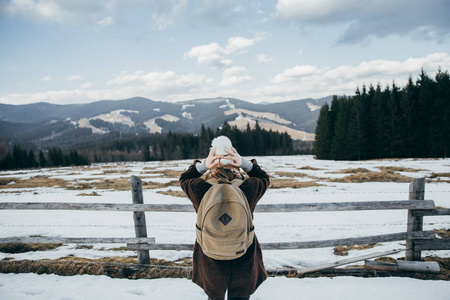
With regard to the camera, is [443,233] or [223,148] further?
[443,233]

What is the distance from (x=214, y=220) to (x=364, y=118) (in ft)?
196

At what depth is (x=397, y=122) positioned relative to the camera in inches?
1900

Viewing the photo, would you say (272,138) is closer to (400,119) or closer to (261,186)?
(400,119)

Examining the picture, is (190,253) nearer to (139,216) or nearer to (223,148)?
(139,216)

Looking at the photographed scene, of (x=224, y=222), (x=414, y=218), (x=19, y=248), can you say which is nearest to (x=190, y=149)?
(x=19, y=248)

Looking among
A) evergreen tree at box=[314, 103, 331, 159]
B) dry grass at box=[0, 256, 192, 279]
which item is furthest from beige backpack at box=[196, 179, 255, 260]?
evergreen tree at box=[314, 103, 331, 159]

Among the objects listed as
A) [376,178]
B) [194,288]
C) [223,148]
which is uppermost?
[223,148]

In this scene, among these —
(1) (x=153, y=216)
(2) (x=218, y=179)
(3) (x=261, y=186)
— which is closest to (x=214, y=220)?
(2) (x=218, y=179)

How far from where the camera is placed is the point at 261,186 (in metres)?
2.51

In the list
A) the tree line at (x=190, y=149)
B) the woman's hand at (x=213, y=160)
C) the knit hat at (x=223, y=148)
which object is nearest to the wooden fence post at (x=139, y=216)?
the woman's hand at (x=213, y=160)

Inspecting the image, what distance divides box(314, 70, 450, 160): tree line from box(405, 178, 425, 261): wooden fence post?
51536mm

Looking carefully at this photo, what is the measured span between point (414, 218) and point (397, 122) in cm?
5379

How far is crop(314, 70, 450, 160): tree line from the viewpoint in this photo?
146 feet

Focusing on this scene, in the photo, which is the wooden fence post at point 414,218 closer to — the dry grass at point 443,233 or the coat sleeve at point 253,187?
the dry grass at point 443,233
